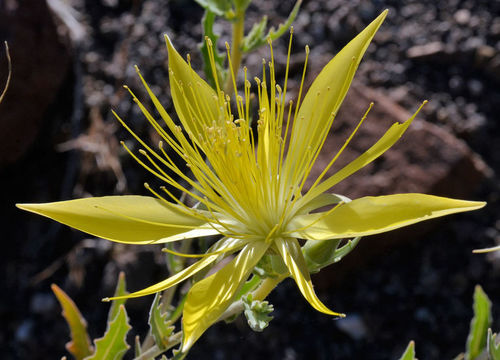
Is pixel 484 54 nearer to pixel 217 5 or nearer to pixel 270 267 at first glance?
pixel 217 5

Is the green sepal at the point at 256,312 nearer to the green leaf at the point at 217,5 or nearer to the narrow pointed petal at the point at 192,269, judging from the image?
the narrow pointed petal at the point at 192,269

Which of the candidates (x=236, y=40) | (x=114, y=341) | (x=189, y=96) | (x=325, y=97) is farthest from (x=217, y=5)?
(x=114, y=341)

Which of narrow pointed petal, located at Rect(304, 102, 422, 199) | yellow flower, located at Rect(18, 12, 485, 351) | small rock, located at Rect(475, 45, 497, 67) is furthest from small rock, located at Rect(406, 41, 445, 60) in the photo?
narrow pointed petal, located at Rect(304, 102, 422, 199)

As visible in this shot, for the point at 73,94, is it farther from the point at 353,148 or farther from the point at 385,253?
the point at 385,253

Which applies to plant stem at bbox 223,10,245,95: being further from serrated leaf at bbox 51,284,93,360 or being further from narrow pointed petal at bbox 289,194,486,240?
serrated leaf at bbox 51,284,93,360

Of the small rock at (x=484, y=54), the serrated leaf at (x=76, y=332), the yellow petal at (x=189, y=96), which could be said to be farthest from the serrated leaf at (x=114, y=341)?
the small rock at (x=484, y=54)

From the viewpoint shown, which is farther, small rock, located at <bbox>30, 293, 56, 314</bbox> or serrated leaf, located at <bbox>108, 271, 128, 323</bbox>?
small rock, located at <bbox>30, 293, 56, 314</bbox>
